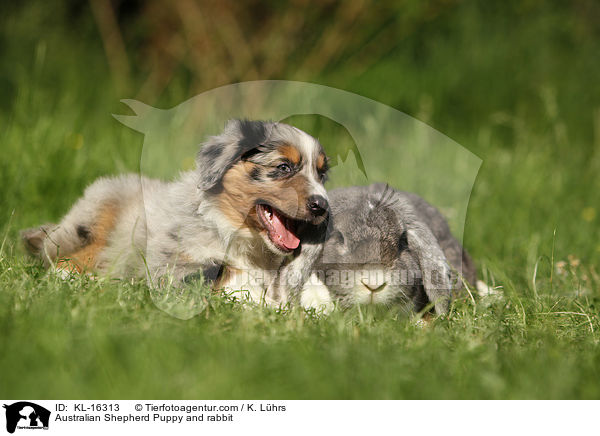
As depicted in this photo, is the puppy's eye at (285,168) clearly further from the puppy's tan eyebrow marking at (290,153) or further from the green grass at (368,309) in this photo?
the green grass at (368,309)

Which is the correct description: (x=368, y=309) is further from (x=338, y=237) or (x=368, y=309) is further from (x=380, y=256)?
(x=338, y=237)

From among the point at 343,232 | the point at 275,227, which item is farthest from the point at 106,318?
the point at 343,232

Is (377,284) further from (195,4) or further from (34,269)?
(195,4)

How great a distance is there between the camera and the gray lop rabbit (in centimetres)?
A: 373

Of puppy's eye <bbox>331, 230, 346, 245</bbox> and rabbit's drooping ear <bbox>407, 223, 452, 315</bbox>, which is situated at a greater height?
puppy's eye <bbox>331, 230, 346, 245</bbox>

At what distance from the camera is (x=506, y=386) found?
2.91 metres

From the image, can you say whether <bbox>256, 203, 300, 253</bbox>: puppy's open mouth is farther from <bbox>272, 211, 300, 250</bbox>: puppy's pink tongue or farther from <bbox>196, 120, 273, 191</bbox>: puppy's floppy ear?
<bbox>196, 120, 273, 191</bbox>: puppy's floppy ear

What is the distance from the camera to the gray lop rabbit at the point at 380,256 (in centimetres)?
373

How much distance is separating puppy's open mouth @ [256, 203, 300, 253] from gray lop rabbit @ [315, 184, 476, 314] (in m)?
0.19

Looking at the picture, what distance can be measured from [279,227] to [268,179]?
27 centimetres

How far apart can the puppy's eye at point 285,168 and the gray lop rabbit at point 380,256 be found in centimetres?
38

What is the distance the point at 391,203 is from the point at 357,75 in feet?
11.8
